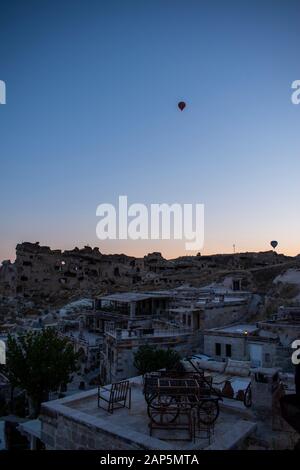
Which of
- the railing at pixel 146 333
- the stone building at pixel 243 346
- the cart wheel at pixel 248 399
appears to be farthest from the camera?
the railing at pixel 146 333

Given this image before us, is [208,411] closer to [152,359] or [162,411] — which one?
[162,411]

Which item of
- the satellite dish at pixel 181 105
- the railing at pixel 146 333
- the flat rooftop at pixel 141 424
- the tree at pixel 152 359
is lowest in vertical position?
the tree at pixel 152 359

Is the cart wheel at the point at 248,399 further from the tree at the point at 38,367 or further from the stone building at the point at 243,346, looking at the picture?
the stone building at the point at 243,346

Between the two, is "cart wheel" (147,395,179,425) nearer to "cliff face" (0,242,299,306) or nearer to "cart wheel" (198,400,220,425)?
"cart wheel" (198,400,220,425)

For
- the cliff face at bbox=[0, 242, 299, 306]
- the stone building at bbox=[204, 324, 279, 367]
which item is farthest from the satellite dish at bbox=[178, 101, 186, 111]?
the cliff face at bbox=[0, 242, 299, 306]

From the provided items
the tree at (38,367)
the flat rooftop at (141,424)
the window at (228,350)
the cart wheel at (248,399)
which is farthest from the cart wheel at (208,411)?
the window at (228,350)

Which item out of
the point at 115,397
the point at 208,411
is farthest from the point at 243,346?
the point at 208,411

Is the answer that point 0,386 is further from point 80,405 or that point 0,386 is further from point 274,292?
point 274,292

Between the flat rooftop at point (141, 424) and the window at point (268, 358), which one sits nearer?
the flat rooftop at point (141, 424)
